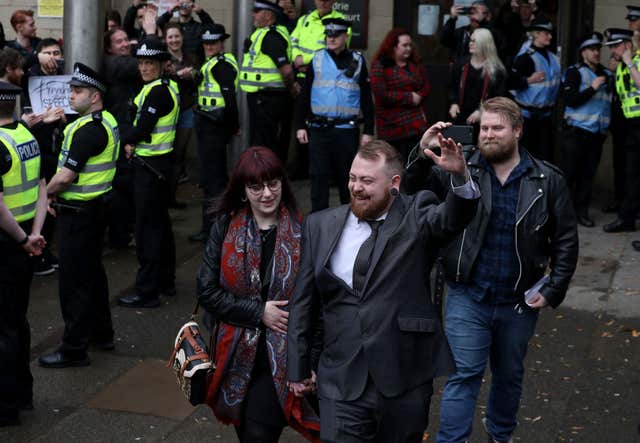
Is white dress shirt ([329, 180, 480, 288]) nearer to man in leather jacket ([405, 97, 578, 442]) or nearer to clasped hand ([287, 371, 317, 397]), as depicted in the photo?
clasped hand ([287, 371, 317, 397])

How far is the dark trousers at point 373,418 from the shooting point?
462 cm

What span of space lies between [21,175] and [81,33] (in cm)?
290

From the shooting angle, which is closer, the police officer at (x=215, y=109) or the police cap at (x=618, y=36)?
the police officer at (x=215, y=109)

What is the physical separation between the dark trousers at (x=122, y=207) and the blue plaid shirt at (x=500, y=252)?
5.43 metres

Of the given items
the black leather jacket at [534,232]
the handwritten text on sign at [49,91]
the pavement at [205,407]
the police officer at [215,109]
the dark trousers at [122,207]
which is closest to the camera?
the black leather jacket at [534,232]

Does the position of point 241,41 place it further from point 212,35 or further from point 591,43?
point 591,43

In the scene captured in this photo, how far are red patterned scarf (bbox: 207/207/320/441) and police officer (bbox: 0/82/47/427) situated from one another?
2.01 metres

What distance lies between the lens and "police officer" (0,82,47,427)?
6.60 meters

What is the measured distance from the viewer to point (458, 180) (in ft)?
14.9

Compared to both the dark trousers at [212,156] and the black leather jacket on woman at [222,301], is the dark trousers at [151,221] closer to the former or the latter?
the dark trousers at [212,156]

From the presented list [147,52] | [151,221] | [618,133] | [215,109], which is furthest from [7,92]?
[618,133]

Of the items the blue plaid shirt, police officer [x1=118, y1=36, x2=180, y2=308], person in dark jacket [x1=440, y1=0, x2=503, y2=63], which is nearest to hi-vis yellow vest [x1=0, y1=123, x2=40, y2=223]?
police officer [x1=118, y1=36, x2=180, y2=308]

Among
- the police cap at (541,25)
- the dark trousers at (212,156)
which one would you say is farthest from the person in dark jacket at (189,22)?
the police cap at (541,25)

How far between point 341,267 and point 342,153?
5505 mm
